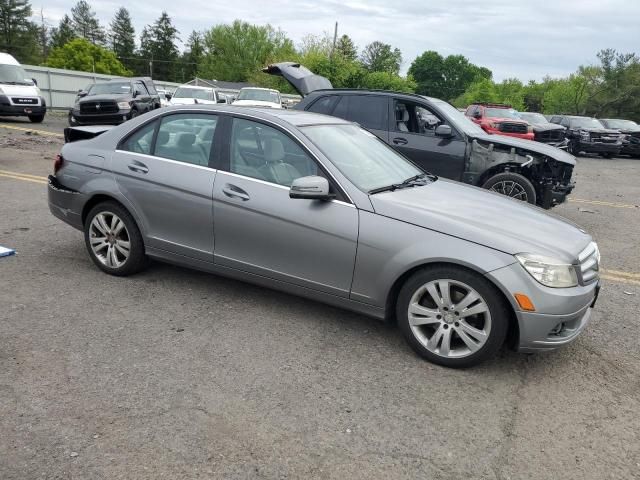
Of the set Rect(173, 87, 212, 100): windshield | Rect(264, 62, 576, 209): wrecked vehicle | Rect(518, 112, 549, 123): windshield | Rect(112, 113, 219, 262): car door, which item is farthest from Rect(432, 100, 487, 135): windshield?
Rect(518, 112, 549, 123): windshield

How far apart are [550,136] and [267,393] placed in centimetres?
1962

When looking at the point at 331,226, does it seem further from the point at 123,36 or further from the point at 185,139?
A: the point at 123,36

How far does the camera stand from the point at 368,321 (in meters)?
4.20

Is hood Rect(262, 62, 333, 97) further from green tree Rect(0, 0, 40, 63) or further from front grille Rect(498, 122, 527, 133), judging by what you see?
green tree Rect(0, 0, 40, 63)

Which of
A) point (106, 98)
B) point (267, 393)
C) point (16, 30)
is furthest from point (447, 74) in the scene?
point (267, 393)

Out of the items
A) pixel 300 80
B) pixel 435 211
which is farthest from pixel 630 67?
pixel 435 211

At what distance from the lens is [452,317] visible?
135 inches

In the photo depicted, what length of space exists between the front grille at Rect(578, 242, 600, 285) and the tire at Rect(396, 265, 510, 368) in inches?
23.8

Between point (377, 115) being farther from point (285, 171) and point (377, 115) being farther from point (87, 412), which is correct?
point (87, 412)

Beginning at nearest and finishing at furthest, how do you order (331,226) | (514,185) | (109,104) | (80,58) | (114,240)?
(331,226)
(114,240)
(514,185)
(109,104)
(80,58)

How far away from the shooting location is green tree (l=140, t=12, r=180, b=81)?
94500 mm

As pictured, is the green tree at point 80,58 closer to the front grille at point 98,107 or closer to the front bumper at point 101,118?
the front bumper at point 101,118

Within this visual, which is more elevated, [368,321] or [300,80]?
[300,80]

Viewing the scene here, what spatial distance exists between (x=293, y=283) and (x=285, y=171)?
853mm
